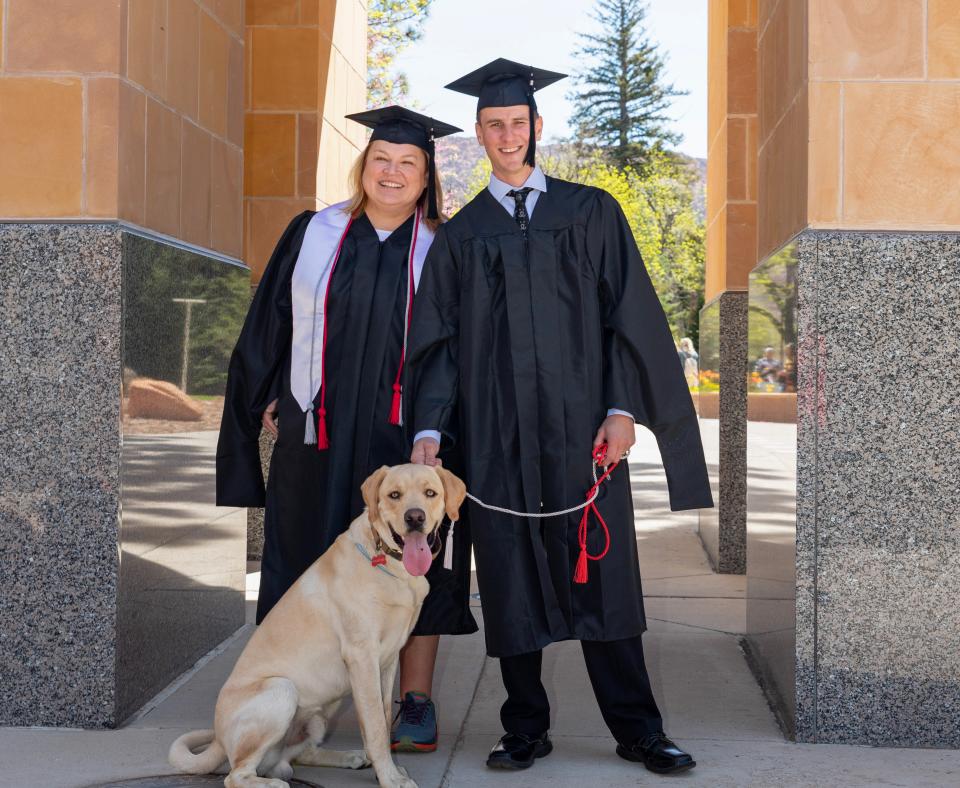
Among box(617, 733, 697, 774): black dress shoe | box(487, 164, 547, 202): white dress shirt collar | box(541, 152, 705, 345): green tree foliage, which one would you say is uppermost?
box(541, 152, 705, 345): green tree foliage

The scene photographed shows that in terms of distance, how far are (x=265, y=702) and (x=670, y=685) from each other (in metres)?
2.04

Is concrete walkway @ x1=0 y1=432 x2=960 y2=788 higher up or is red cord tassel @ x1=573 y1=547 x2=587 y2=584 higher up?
red cord tassel @ x1=573 y1=547 x2=587 y2=584

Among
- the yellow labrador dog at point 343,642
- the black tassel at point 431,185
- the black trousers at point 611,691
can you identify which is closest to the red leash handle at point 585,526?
the black trousers at point 611,691

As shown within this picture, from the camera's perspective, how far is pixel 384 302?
4305 mm

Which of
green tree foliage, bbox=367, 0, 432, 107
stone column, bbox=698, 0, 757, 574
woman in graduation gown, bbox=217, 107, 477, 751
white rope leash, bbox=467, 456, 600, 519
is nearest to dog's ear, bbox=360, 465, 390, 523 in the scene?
white rope leash, bbox=467, 456, 600, 519

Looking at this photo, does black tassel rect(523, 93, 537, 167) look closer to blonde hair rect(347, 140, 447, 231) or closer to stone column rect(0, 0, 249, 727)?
blonde hair rect(347, 140, 447, 231)

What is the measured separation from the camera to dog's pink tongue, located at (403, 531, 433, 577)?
352cm

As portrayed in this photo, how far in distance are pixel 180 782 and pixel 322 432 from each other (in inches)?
49.2

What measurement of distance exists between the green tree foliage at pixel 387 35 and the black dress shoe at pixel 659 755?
30.0 meters

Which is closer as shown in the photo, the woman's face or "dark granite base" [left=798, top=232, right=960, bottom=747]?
"dark granite base" [left=798, top=232, right=960, bottom=747]

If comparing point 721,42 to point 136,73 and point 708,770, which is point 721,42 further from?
point 708,770

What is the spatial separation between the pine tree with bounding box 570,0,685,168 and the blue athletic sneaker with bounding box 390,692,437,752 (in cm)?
6195

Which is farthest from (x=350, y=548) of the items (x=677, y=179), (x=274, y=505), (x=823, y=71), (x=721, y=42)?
(x=677, y=179)

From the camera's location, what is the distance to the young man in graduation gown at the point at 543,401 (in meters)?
3.93
